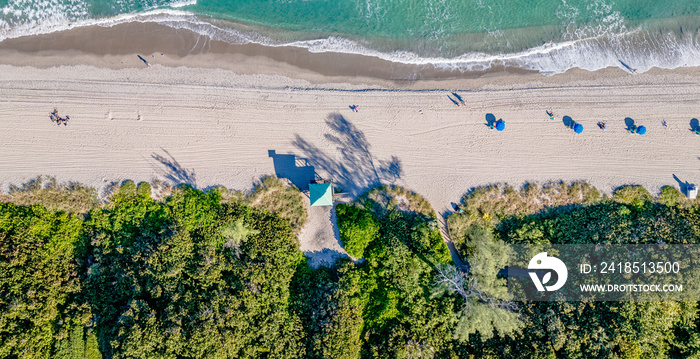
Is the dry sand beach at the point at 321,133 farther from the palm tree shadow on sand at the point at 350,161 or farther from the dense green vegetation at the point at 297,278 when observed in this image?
the dense green vegetation at the point at 297,278

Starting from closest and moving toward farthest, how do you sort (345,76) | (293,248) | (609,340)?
(609,340), (293,248), (345,76)

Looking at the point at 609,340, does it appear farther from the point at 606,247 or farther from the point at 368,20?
the point at 368,20

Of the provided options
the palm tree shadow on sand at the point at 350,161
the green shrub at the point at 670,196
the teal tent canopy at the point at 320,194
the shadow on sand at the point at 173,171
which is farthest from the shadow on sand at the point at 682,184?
the shadow on sand at the point at 173,171

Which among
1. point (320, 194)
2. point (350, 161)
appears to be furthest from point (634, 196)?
point (320, 194)

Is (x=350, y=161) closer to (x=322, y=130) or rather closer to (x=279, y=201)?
(x=322, y=130)

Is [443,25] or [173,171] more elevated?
[443,25]

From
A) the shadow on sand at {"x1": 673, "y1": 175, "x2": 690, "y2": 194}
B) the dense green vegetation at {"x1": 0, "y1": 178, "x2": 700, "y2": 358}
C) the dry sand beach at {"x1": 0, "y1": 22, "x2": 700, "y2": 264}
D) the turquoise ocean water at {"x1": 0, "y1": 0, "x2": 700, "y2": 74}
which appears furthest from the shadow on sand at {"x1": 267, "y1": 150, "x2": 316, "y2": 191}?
the shadow on sand at {"x1": 673, "y1": 175, "x2": 690, "y2": 194}

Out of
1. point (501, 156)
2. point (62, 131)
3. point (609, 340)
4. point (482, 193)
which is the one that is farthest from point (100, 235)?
point (609, 340)
